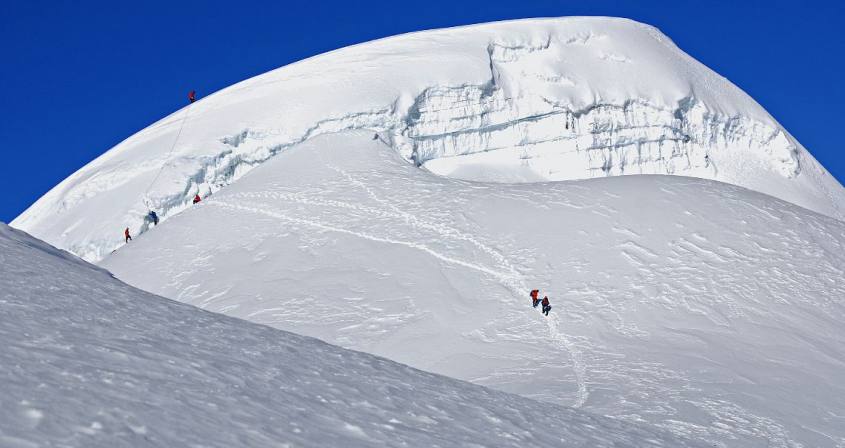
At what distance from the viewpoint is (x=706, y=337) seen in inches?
984

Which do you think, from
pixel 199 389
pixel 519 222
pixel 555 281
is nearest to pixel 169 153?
pixel 519 222

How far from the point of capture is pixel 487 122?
152ft

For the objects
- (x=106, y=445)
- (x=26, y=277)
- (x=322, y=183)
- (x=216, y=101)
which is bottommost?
(x=106, y=445)

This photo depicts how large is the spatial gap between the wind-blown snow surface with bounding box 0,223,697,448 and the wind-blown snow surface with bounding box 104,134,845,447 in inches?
276

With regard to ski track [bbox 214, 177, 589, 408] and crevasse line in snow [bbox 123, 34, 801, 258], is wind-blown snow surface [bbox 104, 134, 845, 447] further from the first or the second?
crevasse line in snow [bbox 123, 34, 801, 258]

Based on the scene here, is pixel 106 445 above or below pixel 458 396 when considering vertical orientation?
below

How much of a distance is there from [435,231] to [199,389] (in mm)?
22757

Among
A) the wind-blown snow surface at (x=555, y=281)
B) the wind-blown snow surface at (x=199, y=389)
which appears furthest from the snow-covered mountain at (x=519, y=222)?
the wind-blown snow surface at (x=199, y=389)

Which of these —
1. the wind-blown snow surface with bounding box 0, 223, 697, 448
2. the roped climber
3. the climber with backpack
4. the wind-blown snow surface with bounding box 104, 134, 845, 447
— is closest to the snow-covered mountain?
the wind-blown snow surface with bounding box 104, 134, 845, 447

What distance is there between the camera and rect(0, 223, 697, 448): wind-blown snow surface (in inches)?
308

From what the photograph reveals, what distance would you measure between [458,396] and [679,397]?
360 inches

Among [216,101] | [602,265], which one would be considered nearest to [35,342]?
[602,265]

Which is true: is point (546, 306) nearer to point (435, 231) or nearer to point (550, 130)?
point (435, 231)

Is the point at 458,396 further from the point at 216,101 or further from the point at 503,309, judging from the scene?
the point at 216,101
